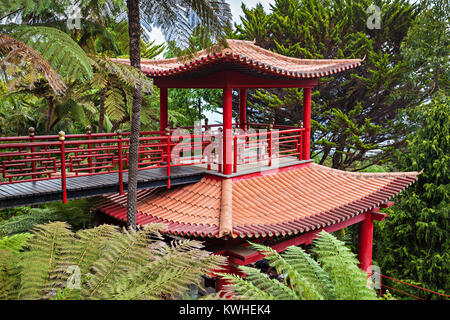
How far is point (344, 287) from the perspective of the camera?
273cm

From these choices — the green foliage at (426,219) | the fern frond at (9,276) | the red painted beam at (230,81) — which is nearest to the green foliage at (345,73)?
the green foliage at (426,219)

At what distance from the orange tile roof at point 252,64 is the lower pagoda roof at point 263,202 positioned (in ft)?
7.29

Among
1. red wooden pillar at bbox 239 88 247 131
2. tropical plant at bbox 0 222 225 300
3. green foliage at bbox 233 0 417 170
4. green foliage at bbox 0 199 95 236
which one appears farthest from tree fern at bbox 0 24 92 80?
green foliage at bbox 233 0 417 170

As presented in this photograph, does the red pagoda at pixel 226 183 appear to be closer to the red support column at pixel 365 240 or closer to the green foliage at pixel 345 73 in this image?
the red support column at pixel 365 240

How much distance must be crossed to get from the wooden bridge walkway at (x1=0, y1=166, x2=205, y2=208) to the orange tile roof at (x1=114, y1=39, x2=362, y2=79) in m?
2.08

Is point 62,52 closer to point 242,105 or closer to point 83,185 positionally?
point 83,185

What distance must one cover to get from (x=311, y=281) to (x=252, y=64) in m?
5.14

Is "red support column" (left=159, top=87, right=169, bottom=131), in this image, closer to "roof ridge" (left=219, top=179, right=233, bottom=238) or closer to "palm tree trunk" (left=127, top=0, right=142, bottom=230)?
"roof ridge" (left=219, top=179, right=233, bottom=238)

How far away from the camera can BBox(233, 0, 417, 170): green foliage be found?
55.3ft

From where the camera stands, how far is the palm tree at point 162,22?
6.23 meters

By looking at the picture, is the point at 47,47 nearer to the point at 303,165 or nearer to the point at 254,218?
the point at 254,218

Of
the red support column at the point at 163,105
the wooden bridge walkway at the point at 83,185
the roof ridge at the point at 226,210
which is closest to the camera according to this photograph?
the wooden bridge walkway at the point at 83,185

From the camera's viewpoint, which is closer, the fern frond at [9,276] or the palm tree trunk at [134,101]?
the fern frond at [9,276]

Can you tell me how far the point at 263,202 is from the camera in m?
7.89
